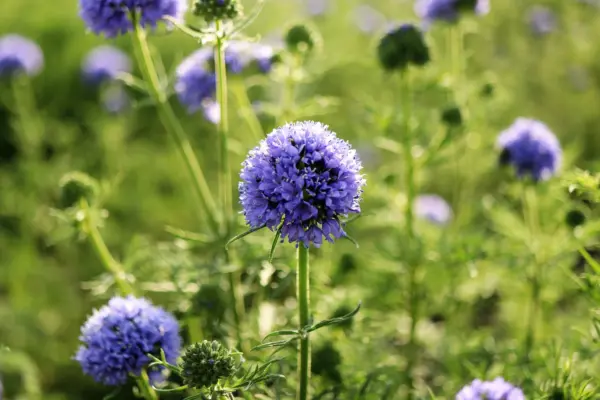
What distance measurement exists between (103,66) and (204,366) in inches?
193

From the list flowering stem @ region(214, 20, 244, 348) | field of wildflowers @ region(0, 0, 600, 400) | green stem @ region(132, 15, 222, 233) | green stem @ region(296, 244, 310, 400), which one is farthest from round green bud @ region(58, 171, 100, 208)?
green stem @ region(296, 244, 310, 400)

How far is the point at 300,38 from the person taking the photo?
344cm

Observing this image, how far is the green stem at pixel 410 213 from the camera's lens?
357 cm

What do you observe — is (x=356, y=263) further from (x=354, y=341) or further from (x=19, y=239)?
(x=19, y=239)

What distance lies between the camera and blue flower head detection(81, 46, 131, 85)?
634 cm

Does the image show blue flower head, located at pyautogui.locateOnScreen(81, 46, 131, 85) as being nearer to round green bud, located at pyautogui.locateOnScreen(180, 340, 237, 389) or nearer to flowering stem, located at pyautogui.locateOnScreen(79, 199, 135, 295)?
flowering stem, located at pyautogui.locateOnScreen(79, 199, 135, 295)

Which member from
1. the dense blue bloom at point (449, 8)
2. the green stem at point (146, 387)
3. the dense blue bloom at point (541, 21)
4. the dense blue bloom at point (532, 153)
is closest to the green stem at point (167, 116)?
the green stem at point (146, 387)

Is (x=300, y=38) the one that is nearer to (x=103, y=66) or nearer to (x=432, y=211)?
(x=432, y=211)

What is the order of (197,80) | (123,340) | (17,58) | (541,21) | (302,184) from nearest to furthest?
(302,184) → (123,340) → (197,80) → (17,58) → (541,21)

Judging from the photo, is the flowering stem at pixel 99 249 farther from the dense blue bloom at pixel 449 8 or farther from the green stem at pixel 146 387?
the dense blue bloom at pixel 449 8

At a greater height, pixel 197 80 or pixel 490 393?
pixel 197 80

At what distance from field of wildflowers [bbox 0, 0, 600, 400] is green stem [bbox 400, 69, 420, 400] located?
0.02 metres

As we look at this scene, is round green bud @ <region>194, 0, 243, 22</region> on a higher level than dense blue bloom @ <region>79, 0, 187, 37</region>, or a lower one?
lower

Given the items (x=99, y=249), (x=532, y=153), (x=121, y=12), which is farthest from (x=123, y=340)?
(x=532, y=153)
